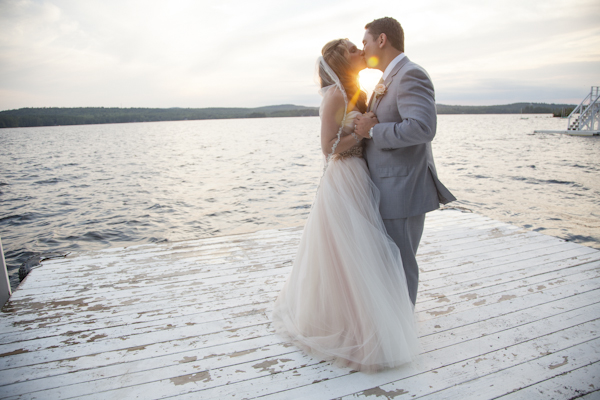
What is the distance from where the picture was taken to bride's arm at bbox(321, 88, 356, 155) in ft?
7.06

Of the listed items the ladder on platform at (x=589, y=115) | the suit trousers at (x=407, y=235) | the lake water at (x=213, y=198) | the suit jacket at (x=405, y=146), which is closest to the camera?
the suit jacket at (x=405, y=146)

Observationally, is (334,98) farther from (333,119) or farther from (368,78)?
(368,78)

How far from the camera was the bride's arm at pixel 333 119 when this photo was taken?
2150 mm

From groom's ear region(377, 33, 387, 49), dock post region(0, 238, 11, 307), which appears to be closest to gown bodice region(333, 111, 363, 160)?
groom's ear region(377, 33, 387, 49)

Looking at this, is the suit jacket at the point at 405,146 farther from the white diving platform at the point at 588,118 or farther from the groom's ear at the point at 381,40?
the white diving platform at the point at 588,118

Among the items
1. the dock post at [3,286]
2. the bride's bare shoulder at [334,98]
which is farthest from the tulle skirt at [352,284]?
the dock post at [3,286]

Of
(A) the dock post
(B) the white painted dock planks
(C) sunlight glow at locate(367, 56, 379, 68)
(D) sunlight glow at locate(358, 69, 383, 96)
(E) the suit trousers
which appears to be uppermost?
(C) sunlight glow at locate(367, 56, 379, 68)

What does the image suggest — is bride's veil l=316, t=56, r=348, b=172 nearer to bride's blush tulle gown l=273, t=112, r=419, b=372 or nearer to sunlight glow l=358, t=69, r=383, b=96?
bride's blush tulle gown l=273, t=112, r=419, b=372

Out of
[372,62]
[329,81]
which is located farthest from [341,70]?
[372,62]

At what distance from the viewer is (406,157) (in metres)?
2.12

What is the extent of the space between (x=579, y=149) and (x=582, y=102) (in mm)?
9356

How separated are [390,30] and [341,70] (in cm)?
37

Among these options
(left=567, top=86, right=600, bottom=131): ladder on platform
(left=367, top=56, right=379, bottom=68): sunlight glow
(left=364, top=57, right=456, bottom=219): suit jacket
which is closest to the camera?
(left=364, top=57, right=456, bottom=219): suit jacket

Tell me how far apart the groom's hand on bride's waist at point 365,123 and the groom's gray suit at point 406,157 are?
5 cm
